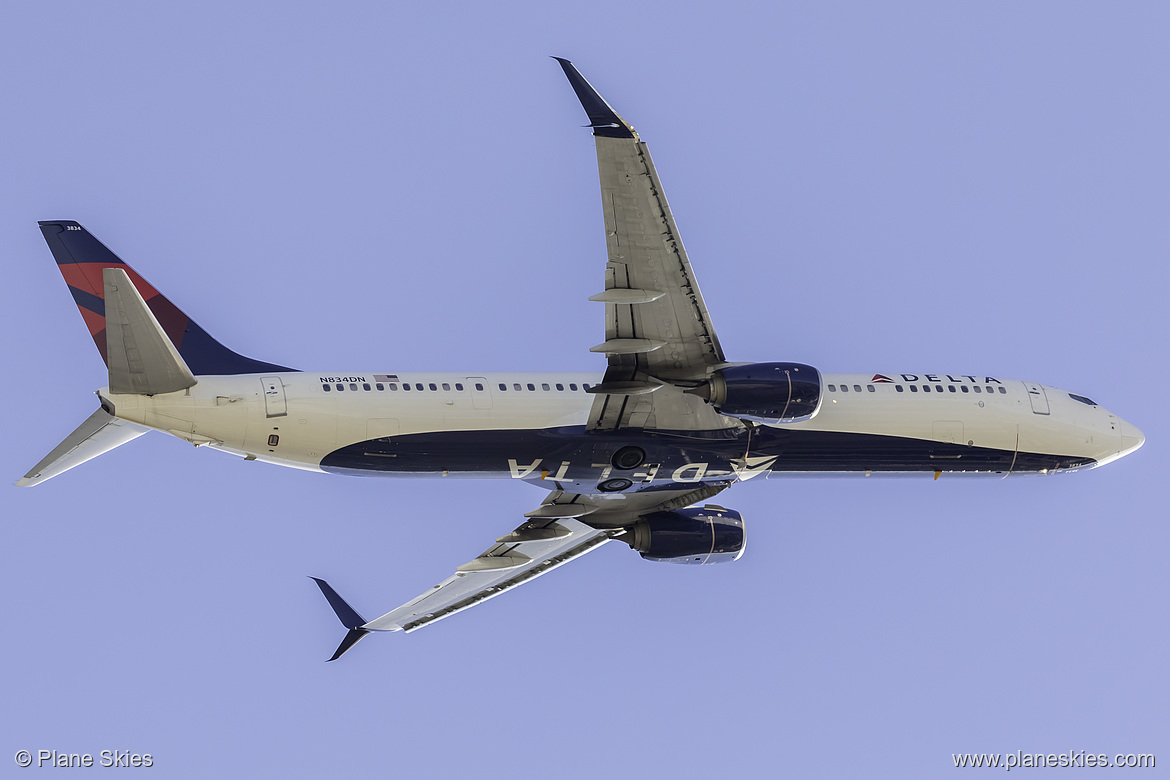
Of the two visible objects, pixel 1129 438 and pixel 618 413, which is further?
pixel 1129 438

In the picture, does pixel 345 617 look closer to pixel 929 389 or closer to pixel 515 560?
pixel 515 560

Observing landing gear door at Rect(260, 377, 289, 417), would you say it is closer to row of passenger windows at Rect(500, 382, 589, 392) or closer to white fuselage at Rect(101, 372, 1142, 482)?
white fuselage at Rect(101, 372, 1142, 482)

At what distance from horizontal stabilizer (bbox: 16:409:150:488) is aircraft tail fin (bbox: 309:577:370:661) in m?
10.2

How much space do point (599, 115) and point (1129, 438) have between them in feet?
62.4

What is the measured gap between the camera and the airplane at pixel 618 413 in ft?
92.1

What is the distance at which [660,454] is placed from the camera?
32.7 metres

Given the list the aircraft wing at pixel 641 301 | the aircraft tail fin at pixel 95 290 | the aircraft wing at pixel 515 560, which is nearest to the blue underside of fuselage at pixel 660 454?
the aircraft wing at pixel 641 301

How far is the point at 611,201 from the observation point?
26547 mm

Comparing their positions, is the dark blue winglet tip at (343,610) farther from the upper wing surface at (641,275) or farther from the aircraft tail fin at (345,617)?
the upper wing surface at (641,275)

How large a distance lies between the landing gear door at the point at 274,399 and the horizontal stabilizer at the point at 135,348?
1.68 meters

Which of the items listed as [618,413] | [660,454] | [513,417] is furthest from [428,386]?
[660,454]

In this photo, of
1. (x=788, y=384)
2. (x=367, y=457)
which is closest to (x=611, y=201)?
(x=788, y=384)

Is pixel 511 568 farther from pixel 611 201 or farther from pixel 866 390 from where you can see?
pixel 611 201

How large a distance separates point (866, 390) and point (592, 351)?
29.5 ft
